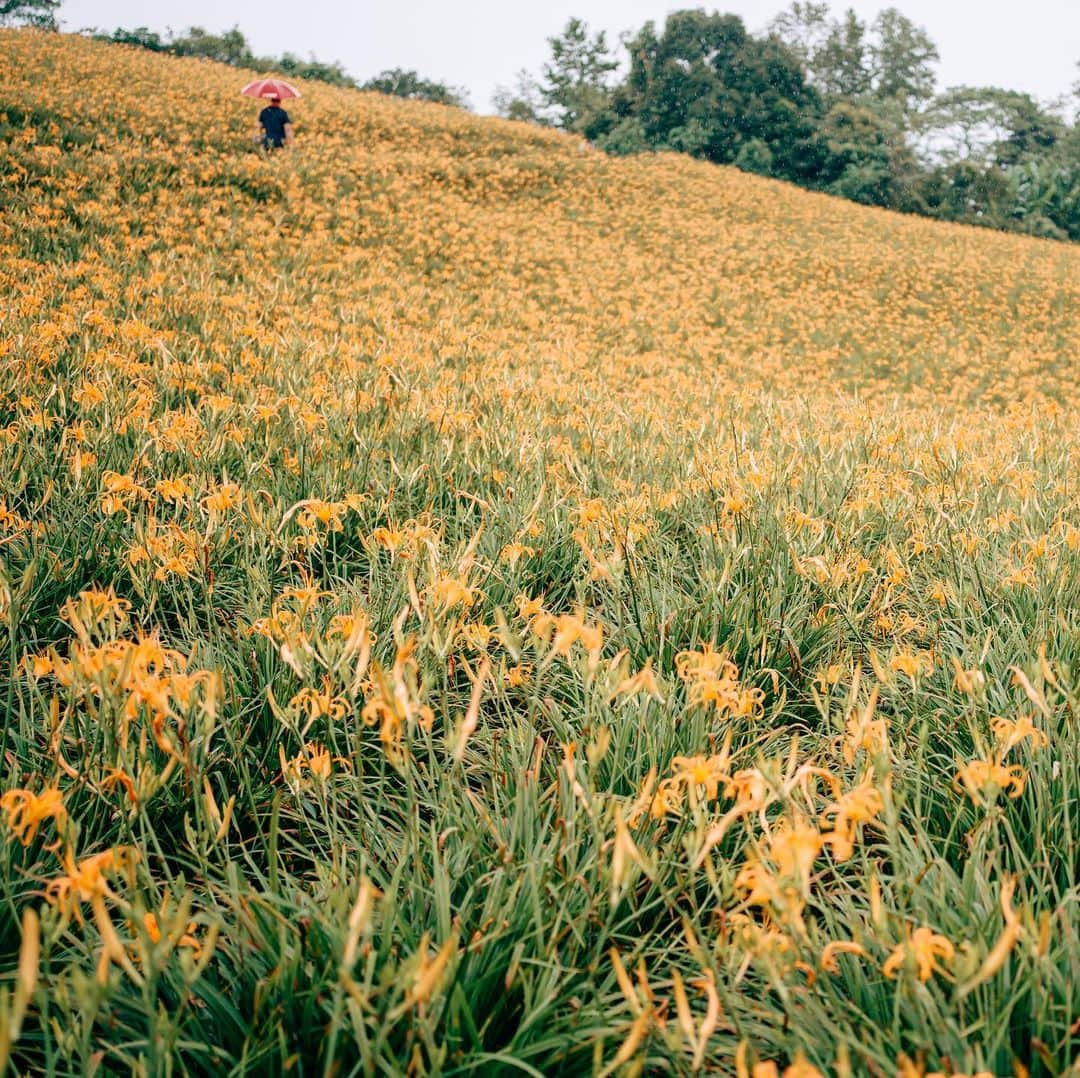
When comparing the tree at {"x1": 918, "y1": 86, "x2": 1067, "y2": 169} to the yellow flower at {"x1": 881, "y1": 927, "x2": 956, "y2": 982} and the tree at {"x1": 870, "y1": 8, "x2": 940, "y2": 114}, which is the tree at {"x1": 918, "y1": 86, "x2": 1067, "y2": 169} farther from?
the yellow flower at {"x1": 881, "y1": 927, "x2": 956, "y2": 982}

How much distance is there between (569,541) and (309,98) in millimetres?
21286

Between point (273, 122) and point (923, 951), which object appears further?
point (273, 122)

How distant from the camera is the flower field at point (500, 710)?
0.96 m

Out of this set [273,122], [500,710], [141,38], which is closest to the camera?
[500,710]

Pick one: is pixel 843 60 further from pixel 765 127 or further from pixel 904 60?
pixel 765 127

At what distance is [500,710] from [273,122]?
15024mm

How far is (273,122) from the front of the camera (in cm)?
1366

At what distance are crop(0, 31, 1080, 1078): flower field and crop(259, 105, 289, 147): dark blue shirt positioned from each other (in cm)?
810

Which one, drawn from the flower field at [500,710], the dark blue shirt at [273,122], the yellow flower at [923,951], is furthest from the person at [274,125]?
the yellow flower at [923,951]

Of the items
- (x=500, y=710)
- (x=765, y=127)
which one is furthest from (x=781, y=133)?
(x=500, y=710)

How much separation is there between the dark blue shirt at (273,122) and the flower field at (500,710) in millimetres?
8100

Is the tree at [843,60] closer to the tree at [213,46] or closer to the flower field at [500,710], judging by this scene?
the tree at [213,46]

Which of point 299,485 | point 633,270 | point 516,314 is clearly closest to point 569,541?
point 299,485

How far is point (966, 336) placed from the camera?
1292cm
